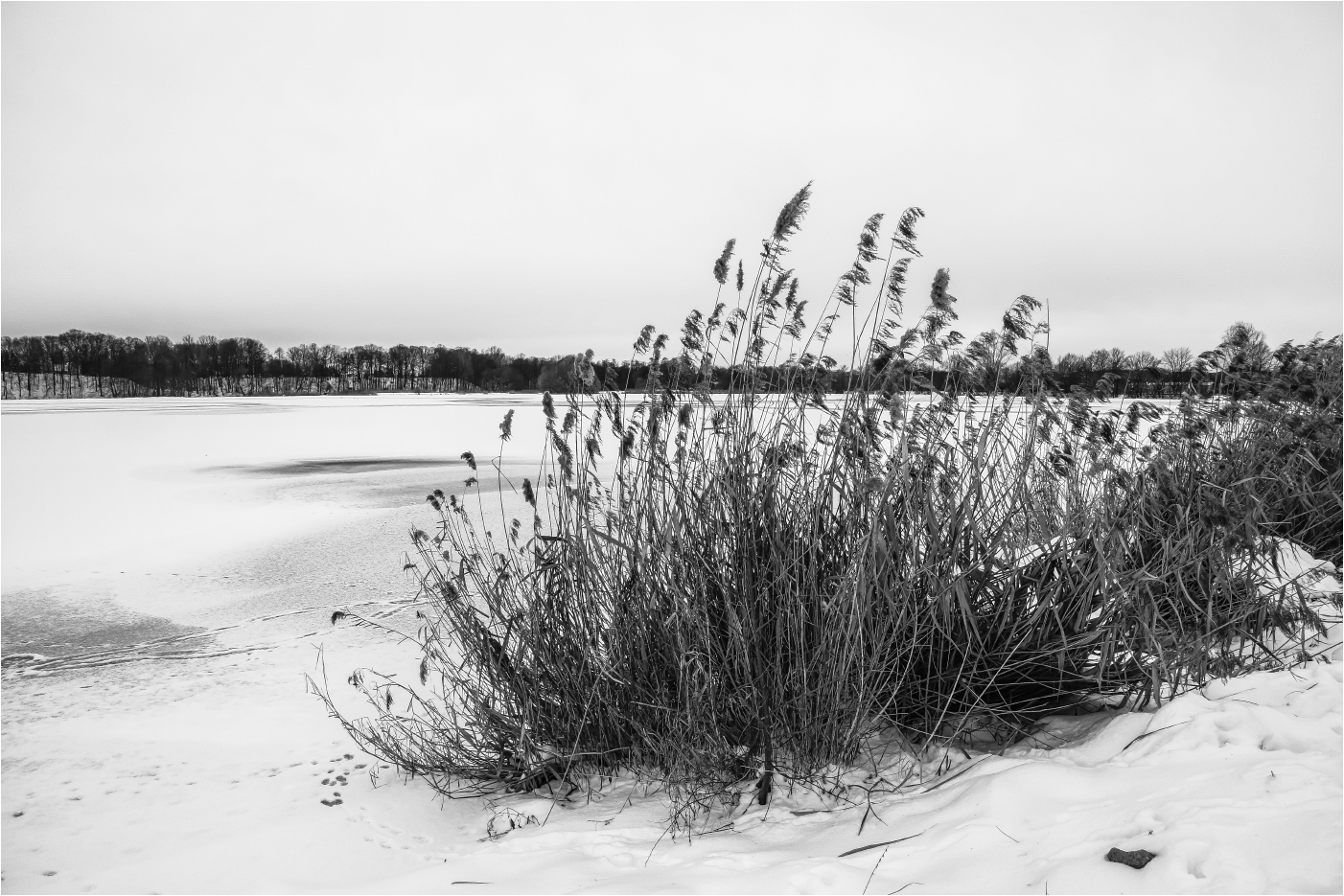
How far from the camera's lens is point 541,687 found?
11.1 feet

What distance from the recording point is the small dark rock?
195 centimetres

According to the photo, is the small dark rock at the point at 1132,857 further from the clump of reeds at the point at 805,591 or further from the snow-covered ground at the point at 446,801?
the clump of reeds at the point at 805,591

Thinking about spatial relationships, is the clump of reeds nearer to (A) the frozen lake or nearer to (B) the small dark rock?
(B) the small dark rock

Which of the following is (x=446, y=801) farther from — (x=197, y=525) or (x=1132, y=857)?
(x=197, y=525)

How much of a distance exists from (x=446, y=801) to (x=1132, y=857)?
103 inches

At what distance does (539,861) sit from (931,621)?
67.9 inches


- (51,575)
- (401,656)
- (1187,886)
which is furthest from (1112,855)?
(51,575)

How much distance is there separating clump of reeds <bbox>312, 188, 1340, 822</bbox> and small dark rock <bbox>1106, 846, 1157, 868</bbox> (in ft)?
2.87

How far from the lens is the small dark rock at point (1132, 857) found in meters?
1.95

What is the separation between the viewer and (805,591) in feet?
10.3

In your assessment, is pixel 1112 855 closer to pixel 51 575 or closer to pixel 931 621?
pixel 931 621

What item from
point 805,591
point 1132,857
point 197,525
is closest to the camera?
point 1132,857

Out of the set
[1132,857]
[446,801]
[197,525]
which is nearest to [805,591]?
[1132,857]

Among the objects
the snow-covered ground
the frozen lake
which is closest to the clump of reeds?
the snow-covered ground
